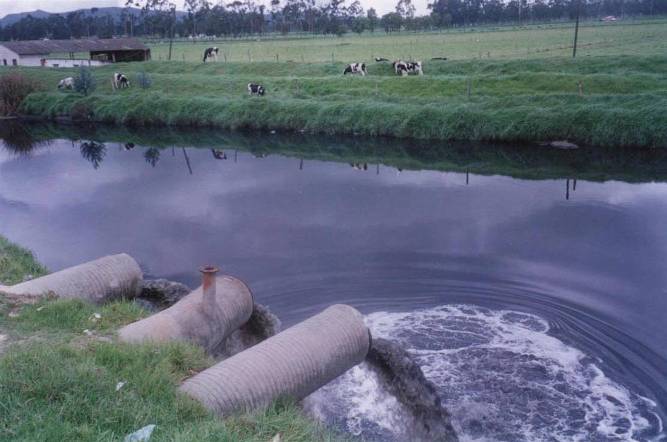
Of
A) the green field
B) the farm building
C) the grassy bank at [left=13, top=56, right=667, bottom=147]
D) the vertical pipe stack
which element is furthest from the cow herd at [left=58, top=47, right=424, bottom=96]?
the vertical pipe stack

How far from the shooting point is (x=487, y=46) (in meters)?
47.7

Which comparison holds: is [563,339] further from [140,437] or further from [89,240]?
[89,240]

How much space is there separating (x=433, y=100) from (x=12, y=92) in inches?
1001

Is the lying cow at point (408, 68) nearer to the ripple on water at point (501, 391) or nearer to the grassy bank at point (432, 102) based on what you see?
the grassy bank at point (432, 102)

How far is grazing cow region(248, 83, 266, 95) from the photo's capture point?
103 ft

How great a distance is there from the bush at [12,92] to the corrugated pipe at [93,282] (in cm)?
3298

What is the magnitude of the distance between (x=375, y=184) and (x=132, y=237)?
775cm

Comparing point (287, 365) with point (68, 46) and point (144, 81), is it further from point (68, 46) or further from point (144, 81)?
point (68, 46)

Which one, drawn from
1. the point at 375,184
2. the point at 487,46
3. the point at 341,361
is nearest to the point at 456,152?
the point at 375,184

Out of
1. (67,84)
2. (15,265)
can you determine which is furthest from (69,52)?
(15,265)

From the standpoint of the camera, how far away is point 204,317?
22.5 ft

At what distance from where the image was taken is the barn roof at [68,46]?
187 feet

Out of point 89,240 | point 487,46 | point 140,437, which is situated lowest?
point 89,240

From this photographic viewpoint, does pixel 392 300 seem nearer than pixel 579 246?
Yes
